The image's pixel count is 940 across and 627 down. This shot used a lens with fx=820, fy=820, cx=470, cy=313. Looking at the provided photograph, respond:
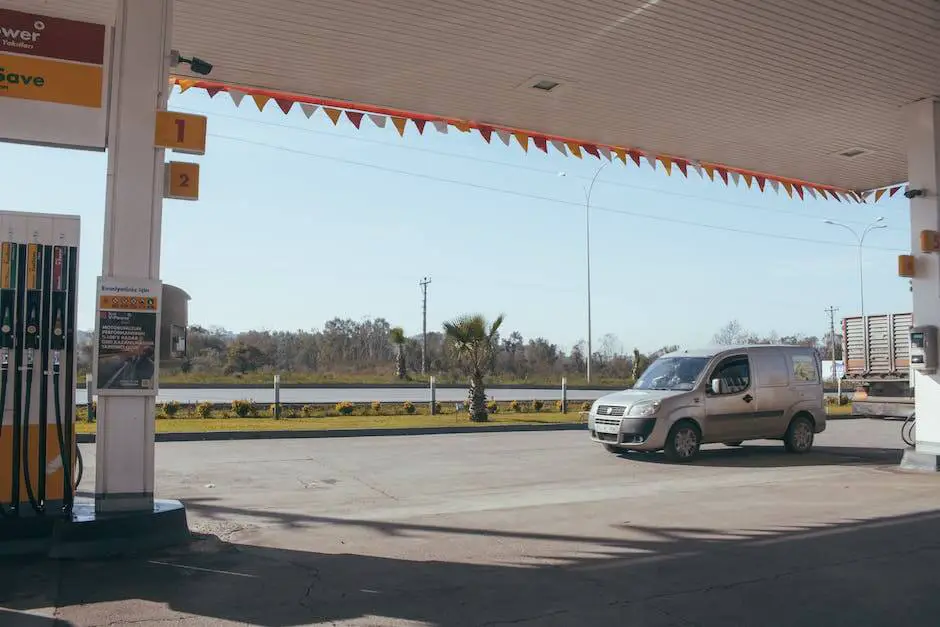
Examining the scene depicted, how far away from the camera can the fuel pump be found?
6332 mm

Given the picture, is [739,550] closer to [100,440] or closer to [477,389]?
[100,440]

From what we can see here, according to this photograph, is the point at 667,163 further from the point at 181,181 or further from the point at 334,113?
the point at 181,181

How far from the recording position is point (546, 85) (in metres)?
10.8

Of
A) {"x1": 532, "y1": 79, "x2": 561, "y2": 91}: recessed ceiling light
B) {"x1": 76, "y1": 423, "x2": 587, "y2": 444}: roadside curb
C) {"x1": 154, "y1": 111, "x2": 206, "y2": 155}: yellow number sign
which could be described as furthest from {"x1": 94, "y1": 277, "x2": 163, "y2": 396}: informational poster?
{"x1": 76, "y1": 423, "x2": 587, "y2": 444}: roadside curb

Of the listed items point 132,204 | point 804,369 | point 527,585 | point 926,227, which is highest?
point 926,227

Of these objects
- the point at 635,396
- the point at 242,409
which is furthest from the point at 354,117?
the point at 242,409

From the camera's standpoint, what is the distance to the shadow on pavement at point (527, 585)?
16.5ft

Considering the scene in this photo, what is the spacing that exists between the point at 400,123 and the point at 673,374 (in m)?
6.23

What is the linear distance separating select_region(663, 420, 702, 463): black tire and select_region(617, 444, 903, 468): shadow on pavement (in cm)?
15

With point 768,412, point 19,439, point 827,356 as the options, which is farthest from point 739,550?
point 827,356

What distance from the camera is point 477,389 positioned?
72.2 feet

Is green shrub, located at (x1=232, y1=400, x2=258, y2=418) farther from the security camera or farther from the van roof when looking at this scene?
the security camera

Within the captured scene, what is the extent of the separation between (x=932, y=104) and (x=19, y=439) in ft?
39.6

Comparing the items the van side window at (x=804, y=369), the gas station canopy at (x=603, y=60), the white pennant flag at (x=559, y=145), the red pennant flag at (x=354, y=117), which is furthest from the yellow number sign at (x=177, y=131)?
the van side window at (x=804, y=369)
